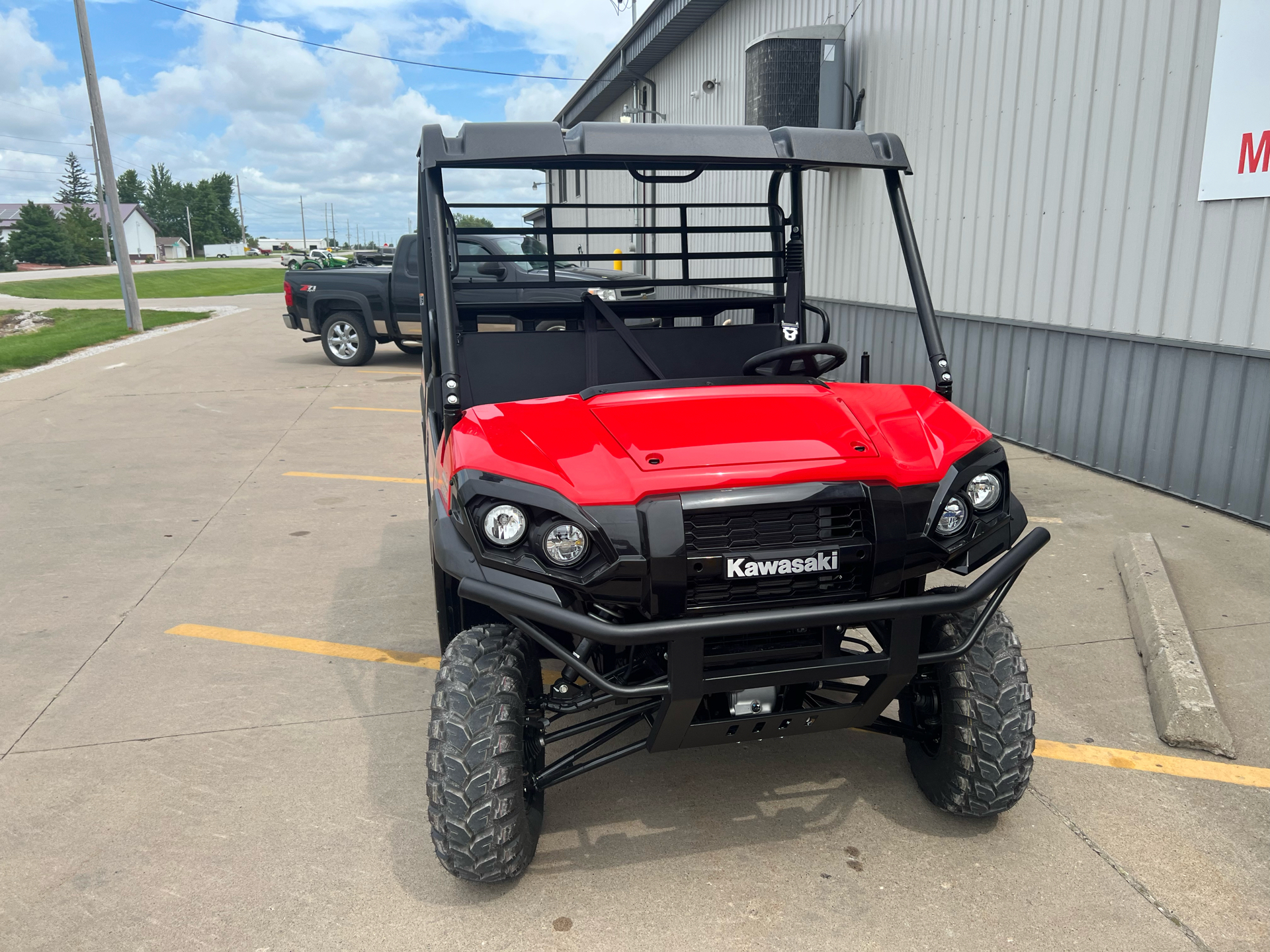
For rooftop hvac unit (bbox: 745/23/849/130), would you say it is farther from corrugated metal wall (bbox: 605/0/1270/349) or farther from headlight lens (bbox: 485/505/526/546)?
headlight lens (bbox: 485/505/526/546)

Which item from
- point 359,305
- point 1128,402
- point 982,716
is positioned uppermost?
point 359,305

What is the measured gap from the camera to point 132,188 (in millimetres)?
149500

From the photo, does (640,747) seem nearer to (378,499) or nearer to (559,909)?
(559,909)

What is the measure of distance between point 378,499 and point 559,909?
16.2 feet

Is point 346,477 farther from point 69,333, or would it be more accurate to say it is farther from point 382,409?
point 69,333

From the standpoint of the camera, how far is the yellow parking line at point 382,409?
1109 cm

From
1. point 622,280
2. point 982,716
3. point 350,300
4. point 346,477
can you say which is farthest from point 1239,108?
point 350,300

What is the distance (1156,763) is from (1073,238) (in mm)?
4954

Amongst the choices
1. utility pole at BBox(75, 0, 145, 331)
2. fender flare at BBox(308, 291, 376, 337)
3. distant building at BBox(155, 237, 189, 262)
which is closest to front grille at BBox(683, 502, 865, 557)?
fender flare at BBox(308, 291, 376, 337)

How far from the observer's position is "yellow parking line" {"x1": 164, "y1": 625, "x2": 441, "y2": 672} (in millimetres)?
4457

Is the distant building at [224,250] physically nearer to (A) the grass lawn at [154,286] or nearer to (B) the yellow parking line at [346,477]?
(A) the grass lawn at [154,286]

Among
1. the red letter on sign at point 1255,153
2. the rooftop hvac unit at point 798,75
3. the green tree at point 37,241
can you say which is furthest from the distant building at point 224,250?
the red letter on sign at point 1255,153

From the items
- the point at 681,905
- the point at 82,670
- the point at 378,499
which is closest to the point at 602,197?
the point at 378,499

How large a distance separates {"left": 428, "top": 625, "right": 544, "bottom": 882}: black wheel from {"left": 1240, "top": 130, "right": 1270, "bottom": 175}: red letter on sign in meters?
5.34
